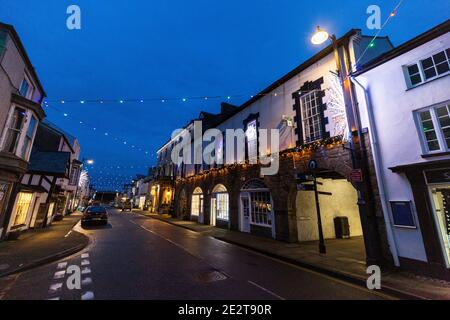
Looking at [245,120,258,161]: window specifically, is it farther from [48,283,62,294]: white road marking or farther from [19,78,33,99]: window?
[19,78,33,99]: window

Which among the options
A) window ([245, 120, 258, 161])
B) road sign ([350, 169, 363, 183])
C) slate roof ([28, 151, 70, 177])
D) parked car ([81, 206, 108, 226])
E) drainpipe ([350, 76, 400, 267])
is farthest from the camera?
parked car ([81, 206, 108, 226])

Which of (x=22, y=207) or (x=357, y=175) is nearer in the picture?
(x=357, y=175)

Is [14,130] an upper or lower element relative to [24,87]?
lower

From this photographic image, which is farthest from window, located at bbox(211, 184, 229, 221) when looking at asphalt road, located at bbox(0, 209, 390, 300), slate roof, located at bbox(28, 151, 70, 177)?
slate roof, located at bbox(28, 151, 70, 177)

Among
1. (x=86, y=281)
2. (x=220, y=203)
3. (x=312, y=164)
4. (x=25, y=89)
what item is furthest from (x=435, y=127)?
(x=25, y=89)

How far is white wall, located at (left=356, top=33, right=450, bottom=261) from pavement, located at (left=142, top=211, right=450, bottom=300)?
0.95 meters

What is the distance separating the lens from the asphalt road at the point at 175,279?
16.1ft

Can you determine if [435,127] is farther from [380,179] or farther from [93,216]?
[93,216]

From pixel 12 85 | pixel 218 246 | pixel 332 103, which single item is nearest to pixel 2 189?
pixel 12 85

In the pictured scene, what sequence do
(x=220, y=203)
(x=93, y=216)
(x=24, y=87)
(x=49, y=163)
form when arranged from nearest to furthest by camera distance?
A: (x=24, y=87) < (x=49, y=163) < (x=220, y=203) < (x=93, y=216)

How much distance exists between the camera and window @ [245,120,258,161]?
14.2 m

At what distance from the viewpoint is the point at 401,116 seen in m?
7.04

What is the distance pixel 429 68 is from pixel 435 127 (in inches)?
76.3
